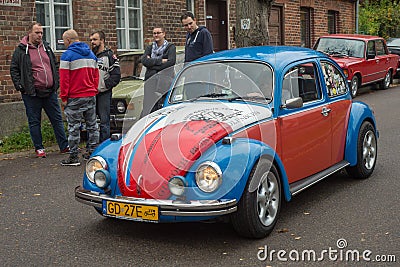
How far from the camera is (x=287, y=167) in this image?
581 cm

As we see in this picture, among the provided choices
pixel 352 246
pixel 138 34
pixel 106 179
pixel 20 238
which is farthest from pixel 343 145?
pixel 138 34

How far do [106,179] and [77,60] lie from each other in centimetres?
381

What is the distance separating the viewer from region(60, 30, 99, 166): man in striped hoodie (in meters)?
8.66

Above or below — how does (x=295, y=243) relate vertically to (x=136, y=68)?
below

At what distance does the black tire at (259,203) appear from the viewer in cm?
502

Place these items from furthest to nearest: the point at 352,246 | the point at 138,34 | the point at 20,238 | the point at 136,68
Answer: the point at 138,34, the point at 136,68, the point at 20,238, the point at 352,246

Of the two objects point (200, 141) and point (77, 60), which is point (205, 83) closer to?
point (200, 141)

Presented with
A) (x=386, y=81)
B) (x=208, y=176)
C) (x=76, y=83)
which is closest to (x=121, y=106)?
(x=76, y=83)

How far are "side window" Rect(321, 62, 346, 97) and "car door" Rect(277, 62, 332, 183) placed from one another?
0.72 feet

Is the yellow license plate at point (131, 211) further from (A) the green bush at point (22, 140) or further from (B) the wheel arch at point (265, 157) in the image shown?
(A) the green bush at point (22, 140)

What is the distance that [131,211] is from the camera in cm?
497

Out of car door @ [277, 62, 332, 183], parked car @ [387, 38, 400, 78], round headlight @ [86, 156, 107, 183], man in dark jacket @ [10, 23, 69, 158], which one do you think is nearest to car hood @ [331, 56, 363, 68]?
parked car @ [387, 38, 400, 78]

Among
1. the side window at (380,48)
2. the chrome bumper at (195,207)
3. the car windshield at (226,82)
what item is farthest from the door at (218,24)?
the chrome bumper at (195,207)

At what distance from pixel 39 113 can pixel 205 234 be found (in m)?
5.06
